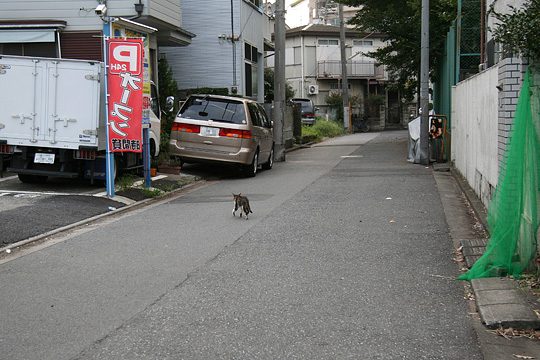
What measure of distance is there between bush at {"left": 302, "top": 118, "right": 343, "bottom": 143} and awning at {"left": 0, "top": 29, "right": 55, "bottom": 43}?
16596 millimetres

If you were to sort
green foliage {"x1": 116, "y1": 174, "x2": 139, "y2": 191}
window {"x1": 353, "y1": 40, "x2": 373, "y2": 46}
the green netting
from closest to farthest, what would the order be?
the green netting
green foliage {"x1": 116, "y1": 174, "x2": 139, "y2": 191}
window {"x1": 353, "y1": 40, "x2": 373, "y2": 46}

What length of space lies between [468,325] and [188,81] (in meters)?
20.4

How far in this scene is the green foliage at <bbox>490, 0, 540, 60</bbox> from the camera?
7.02m

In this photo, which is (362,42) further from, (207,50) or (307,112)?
(207,50)

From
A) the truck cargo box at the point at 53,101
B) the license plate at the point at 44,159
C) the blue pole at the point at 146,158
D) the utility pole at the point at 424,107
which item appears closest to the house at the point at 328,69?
the utility pole at the point at 424,107

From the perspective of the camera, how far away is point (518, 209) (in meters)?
6.41

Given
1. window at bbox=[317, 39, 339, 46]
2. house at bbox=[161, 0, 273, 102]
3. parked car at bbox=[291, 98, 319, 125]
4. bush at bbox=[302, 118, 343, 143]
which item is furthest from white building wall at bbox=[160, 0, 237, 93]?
window at bbox=[317, 39, 339, 46]

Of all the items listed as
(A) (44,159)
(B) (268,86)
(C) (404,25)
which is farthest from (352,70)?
(A) (44,159)

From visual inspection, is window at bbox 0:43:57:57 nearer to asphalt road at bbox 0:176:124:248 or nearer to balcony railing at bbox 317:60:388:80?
asphalt road at bbox 0:176:124:248

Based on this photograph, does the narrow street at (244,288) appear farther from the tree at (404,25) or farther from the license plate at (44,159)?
the tree at (404,25)

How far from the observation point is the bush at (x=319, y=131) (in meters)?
34.4

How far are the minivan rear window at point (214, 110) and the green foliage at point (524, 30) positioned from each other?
31.5 ft

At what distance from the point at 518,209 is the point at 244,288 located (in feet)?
9.20

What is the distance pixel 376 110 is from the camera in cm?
5300
